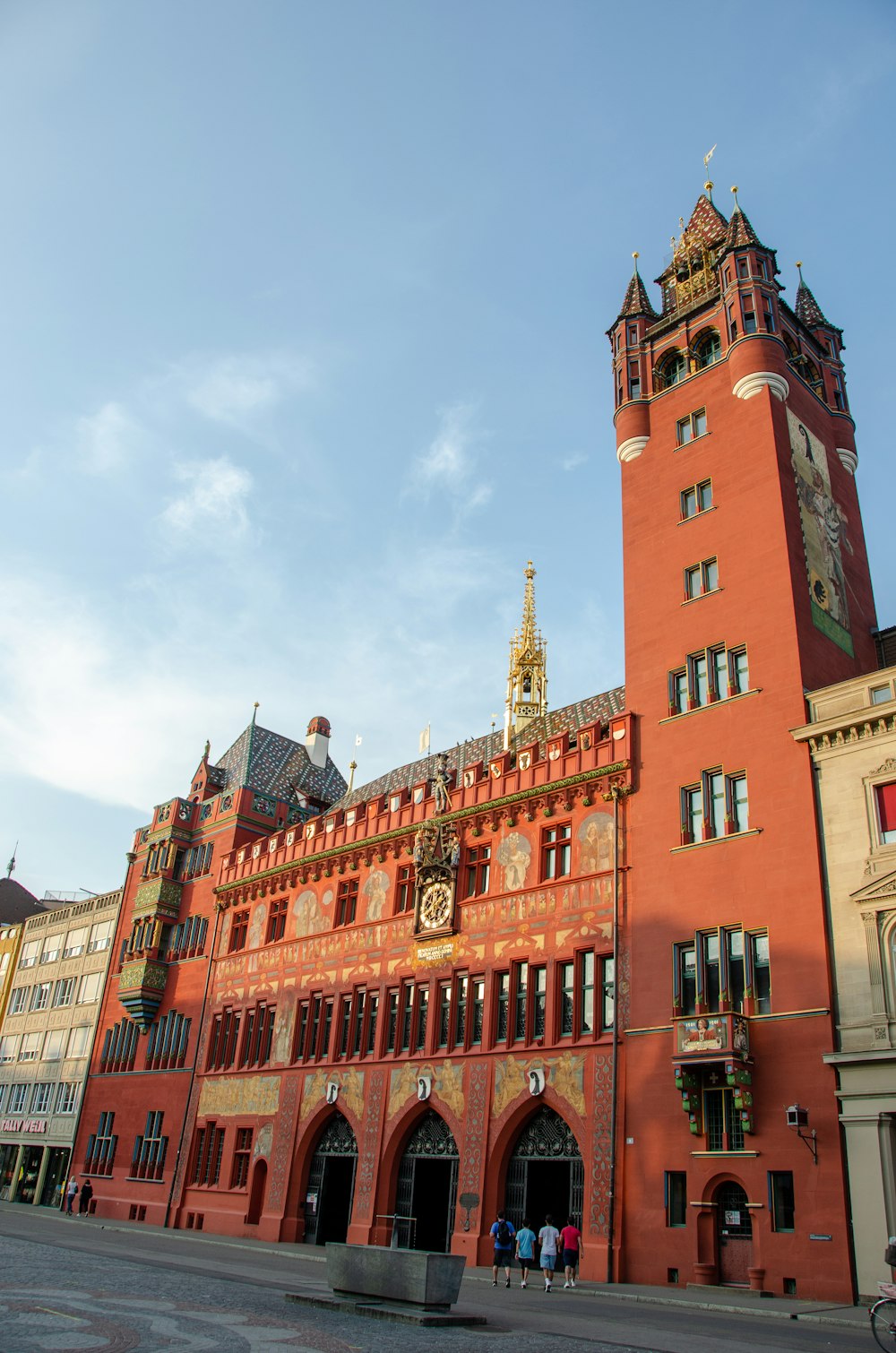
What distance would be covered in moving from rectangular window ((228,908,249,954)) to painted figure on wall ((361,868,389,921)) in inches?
355

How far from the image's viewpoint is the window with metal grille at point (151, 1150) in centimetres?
4431

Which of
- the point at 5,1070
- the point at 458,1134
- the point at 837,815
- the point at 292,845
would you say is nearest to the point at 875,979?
the point at 837,815

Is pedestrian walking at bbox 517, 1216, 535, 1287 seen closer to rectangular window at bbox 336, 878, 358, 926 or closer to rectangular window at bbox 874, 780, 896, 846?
rectangular window at bbox 874, 780, 896, 846

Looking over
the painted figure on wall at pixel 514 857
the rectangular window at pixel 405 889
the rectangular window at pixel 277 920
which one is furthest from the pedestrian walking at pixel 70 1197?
the painted figure on wall at pixel 514 857

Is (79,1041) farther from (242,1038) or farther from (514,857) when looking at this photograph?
(514,857)

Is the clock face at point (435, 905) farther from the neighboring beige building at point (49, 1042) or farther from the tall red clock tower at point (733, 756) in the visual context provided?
the neighboring beige building at point (49, 1042)

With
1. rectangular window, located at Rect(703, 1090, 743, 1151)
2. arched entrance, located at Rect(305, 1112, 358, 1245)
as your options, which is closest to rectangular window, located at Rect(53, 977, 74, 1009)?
arched entrance, located at Rect(305, 1112, 358, 1245)

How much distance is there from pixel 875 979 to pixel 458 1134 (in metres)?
14.0

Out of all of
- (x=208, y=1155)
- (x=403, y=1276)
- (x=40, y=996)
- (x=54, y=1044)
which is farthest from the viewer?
(x=40, y=996)

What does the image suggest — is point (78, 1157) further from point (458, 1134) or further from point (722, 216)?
point (722, 216)

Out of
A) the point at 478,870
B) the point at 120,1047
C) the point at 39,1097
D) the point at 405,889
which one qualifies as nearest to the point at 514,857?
the point at 478,870

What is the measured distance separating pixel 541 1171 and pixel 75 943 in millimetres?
38591

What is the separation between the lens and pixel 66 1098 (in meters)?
54.1

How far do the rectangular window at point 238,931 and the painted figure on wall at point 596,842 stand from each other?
19.9 metres
